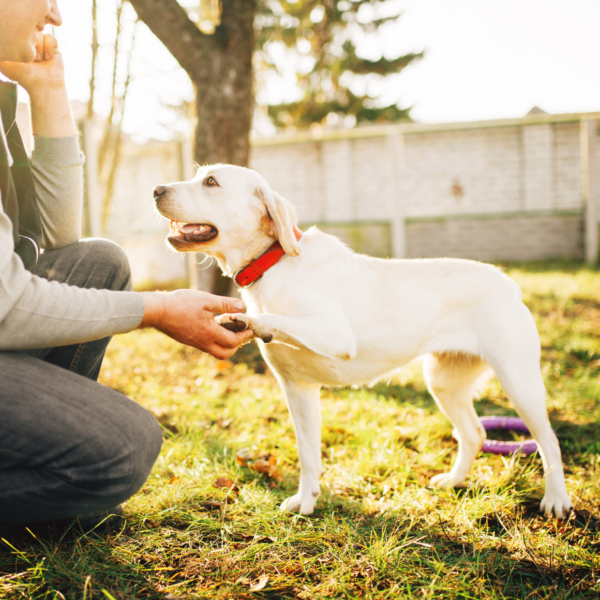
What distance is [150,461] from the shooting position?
1.55 metres

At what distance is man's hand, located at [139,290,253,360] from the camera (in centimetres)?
155

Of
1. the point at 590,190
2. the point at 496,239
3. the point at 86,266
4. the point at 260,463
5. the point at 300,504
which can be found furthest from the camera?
the point at 496,239

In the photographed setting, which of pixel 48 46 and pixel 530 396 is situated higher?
pixel 48 46

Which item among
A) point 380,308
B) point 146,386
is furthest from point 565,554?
point 146,386

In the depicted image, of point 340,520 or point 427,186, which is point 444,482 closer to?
point 340,520

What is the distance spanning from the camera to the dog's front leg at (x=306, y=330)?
5.76 feet

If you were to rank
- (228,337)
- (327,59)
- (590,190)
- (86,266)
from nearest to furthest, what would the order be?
(228,337) → (86,266) → (590,190) → (327,59)

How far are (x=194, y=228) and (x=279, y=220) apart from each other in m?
0.45

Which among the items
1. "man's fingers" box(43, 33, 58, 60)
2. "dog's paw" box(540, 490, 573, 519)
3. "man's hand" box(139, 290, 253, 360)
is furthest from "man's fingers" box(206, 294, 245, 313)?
"dog's paw" box(540, 490, 573, 519)

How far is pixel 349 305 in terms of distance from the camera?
7.14 feet

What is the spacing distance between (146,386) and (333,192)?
968cm

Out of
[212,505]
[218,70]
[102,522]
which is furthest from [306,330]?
[218,70]

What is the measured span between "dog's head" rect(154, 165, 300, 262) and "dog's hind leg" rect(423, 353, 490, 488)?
1.10m

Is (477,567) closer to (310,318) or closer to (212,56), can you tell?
(310,318)
